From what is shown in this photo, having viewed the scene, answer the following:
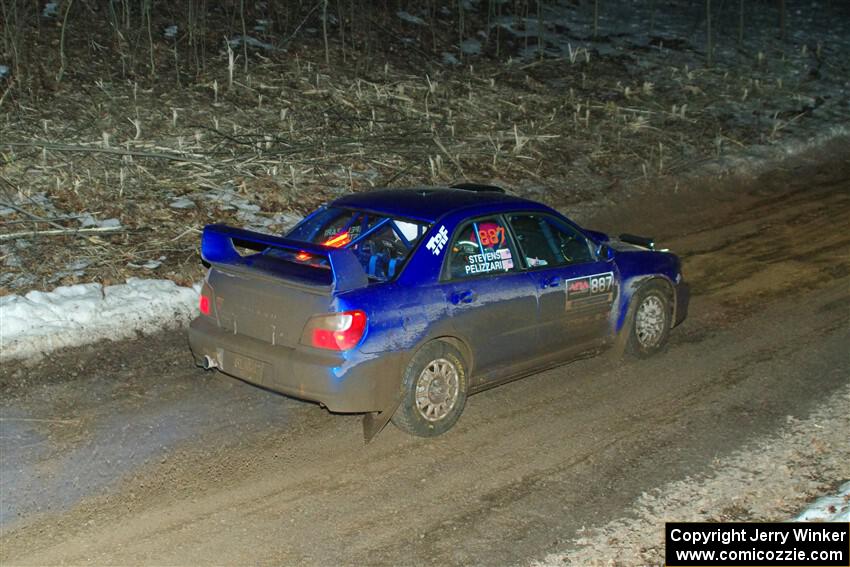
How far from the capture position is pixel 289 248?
6.61 meters

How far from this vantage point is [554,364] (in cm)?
774

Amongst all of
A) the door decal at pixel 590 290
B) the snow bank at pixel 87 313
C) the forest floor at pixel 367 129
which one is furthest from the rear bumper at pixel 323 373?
the forest floor at pixel 367 129

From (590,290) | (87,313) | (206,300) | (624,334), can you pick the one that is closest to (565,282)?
→ (590,290)

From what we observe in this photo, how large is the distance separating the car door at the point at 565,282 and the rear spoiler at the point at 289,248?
4.88 ft

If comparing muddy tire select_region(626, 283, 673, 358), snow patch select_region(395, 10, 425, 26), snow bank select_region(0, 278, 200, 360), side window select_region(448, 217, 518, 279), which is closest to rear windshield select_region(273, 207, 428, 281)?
side window select_region(448, 217, 518, 279)

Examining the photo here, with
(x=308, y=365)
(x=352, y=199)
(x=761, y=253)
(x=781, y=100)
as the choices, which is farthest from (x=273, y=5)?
(x=308, y=365)

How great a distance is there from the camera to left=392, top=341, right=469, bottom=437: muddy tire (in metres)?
6.67

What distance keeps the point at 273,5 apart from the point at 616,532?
16.8 m

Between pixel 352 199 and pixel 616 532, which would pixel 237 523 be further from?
pixel 352 199

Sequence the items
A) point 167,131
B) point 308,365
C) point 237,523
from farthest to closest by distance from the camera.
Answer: point 167,131 → point 308,365 → point 237,523

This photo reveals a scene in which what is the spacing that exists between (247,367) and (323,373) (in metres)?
0.67

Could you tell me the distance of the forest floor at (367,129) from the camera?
35.5 ft

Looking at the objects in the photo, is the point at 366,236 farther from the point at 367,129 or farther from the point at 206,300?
the point at 367,129

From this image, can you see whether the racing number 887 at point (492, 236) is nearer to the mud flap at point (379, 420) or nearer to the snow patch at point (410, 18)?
the mud flap at point (379, 420)
